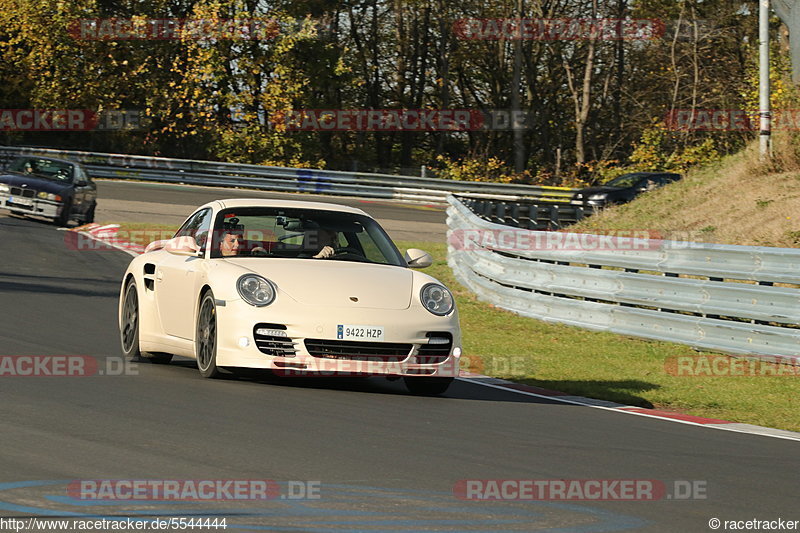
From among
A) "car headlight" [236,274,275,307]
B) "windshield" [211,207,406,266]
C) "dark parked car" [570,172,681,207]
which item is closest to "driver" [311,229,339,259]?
"windshield" [211,207,406,266]

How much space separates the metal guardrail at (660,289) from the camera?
40.5 feet

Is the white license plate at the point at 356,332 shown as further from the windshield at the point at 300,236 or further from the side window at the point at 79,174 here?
the side window at the point at 79,174

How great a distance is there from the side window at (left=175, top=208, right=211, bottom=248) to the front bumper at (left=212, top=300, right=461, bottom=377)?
1264mm

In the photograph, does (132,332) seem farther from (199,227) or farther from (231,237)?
(231,237)

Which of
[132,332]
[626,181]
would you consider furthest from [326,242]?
[626,181]

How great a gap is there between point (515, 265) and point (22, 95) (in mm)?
33738

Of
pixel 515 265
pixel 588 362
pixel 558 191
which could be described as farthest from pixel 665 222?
pixel 558 191

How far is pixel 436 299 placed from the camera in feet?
32.0

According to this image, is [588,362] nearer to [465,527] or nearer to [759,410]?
[759,410]

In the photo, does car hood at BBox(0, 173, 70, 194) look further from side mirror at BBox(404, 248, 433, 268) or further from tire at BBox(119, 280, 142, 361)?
side mirror at BBox(404, 248, 433, 268)

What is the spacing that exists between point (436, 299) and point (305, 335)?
1.14m

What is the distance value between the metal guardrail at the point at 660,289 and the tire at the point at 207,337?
217 inches

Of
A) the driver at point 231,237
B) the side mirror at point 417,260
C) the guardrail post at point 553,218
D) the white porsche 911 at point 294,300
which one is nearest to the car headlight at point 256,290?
the white porsche 911 at point 294,300

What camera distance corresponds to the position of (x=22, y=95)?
46.6 meters
